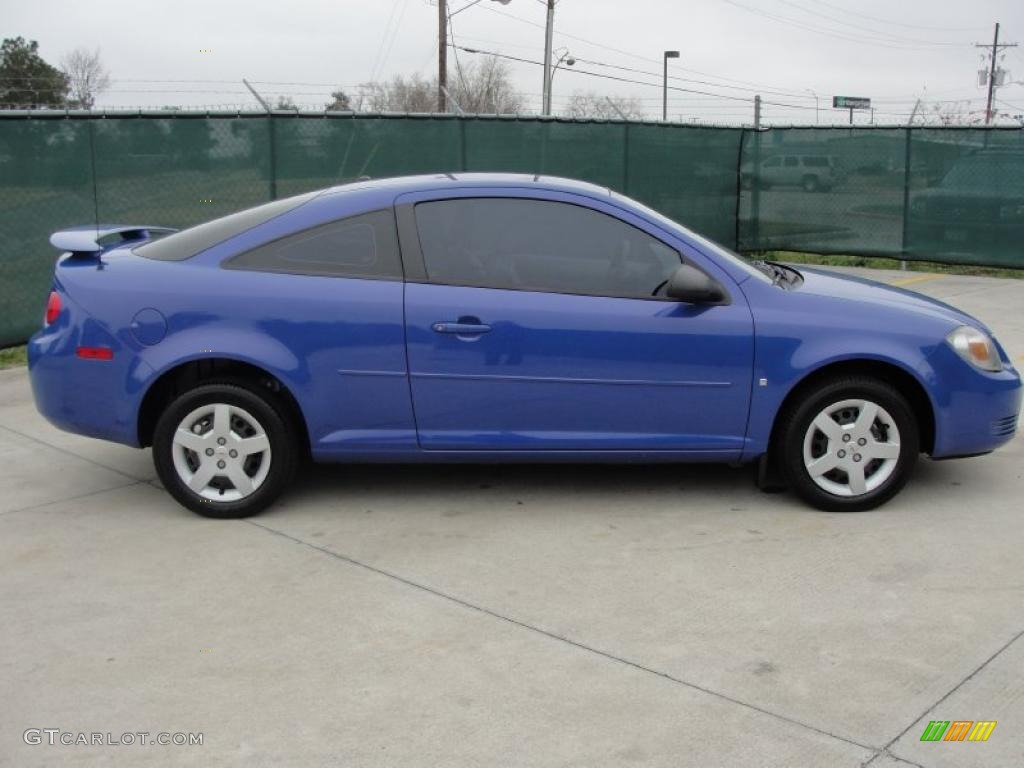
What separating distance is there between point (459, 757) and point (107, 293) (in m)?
2.97

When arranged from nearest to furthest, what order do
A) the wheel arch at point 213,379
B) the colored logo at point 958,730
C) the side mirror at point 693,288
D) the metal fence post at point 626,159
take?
the colored logo at point 958,730, the side mirror at point 693,288, the wheel arch at point 213,379, the metal fence post at point 626,159

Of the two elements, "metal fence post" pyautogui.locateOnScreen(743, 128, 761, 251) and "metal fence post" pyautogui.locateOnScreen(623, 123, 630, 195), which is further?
"metal fence post" pyautogui.locateOnScreen(743, 128, 761, 251)

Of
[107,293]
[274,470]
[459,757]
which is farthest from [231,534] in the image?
[459,757]

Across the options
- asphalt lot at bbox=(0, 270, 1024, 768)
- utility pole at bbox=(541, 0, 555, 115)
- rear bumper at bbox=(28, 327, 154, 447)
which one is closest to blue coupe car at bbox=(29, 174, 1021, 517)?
rear bumper at bbox=(28, 327, 154, 447)

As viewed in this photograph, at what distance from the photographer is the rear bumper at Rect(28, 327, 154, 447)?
511 centimetres

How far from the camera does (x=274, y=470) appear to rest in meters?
5.16

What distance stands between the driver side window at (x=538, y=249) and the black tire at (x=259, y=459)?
962 mm

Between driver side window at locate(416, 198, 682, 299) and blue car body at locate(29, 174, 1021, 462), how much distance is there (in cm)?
6

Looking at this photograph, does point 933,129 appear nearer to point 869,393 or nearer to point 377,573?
point 869,393

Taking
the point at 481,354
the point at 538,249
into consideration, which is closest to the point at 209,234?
the point at 481,354

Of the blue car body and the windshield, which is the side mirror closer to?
the blue car body

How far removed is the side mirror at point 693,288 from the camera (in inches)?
200

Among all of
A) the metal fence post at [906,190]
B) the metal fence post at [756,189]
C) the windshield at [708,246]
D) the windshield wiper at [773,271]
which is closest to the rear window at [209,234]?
the windshield at [708,246]

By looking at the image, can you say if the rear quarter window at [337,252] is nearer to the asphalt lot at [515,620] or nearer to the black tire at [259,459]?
the black tire at [259,459]
